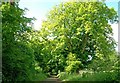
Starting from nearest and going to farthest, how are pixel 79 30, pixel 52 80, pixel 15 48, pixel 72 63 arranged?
pixel 15 48 → pixel 52 80 → pixel 72 63 → pixel 79 30

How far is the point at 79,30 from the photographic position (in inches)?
227

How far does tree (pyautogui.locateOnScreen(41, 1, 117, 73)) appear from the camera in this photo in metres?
5.66

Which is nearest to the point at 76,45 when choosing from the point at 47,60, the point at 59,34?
the point at 59,34

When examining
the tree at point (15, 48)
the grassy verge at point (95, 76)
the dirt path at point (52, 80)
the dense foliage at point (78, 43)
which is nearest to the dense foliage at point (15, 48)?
the tree at point (15, 48)

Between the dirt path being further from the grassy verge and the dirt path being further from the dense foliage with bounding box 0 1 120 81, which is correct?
the grassy verge

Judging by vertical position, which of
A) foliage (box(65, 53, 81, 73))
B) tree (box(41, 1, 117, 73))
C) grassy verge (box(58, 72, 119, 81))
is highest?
tree (box(41, 1, 117, 73))

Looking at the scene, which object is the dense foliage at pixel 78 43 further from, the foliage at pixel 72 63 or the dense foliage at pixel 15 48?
the dense foliage at pixel 15 48

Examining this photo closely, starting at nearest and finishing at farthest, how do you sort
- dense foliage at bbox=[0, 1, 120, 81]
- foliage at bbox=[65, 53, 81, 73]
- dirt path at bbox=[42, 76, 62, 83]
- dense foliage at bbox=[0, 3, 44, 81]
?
dense foliage at bbox=[0, 3, 44, 81], dirt path at bbox=[42, 76, 62, 83], dense foliage at bbox=[0, 1, 120, 81], foliage at bbox=[65, 53, 81, 73]

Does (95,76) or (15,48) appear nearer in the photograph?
(15,48)

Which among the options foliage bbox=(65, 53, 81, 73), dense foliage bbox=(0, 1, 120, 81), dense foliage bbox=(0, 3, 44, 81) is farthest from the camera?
foliage bbox=(65, 53, 81, 73)

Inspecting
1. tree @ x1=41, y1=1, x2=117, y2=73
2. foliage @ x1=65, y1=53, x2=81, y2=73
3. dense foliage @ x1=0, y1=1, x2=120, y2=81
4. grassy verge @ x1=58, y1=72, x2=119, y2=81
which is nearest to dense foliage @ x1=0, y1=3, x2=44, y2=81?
dense foliage @ x1=0, y1=1, x2=120, y2=81

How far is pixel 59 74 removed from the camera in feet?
17.5

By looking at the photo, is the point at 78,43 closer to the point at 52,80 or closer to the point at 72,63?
the point at 72,63

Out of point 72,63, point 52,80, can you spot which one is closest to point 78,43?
point 72,63
